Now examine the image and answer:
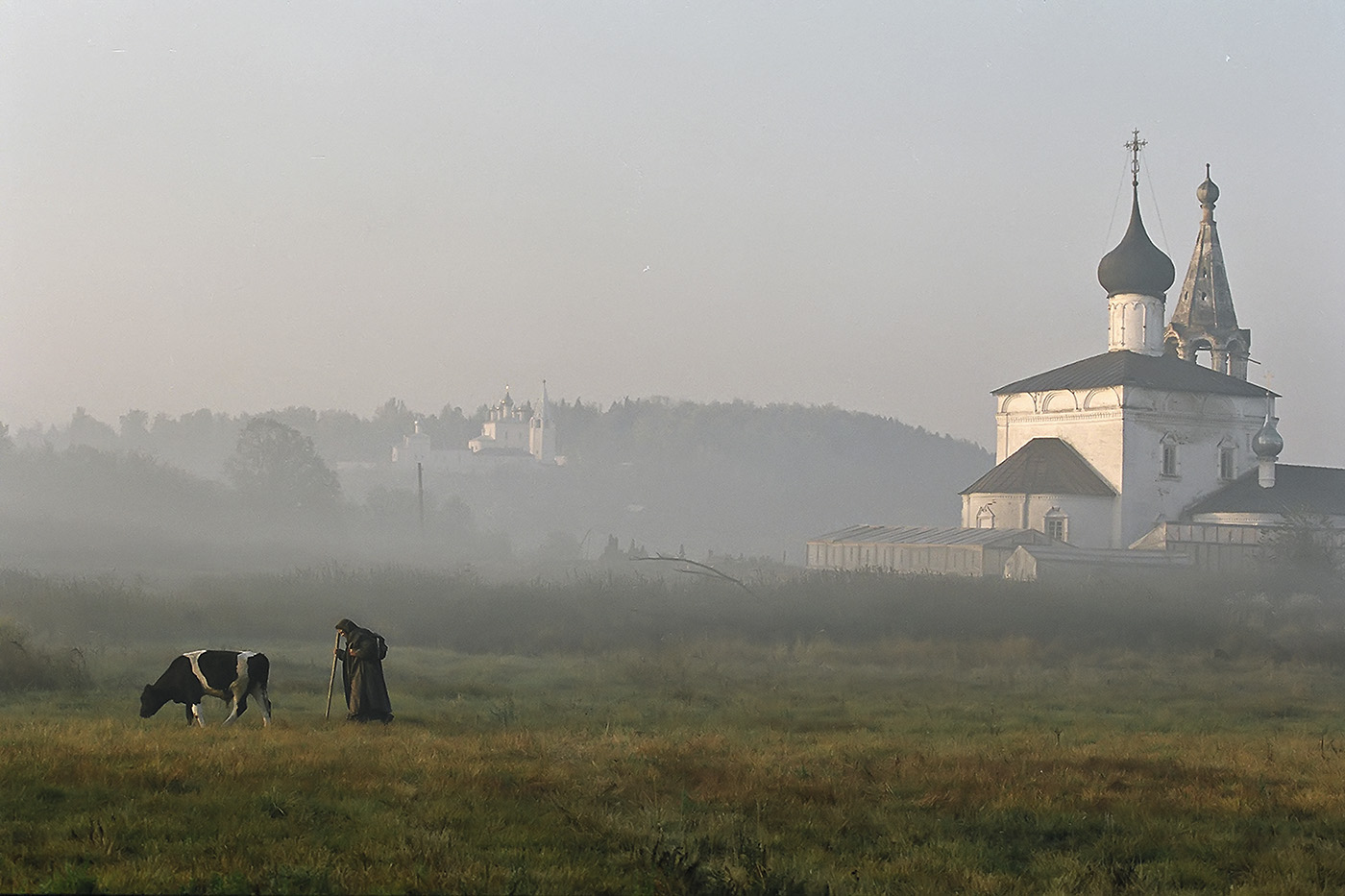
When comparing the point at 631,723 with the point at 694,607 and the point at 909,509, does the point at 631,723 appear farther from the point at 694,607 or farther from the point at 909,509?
the point at 909,509

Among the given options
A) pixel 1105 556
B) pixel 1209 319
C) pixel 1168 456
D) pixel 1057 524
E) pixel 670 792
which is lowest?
pixel 670 792

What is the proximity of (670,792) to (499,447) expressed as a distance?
15560cm

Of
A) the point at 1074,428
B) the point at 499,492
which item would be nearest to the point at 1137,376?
the point at 1074,428

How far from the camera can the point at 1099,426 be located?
5806 centimetres

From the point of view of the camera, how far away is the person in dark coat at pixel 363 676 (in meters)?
16.0

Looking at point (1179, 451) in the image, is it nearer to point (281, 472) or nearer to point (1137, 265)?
point (1137, 265)

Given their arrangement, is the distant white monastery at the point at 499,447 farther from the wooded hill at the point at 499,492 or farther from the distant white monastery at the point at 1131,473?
the distant white monastery at the point at 1131,473

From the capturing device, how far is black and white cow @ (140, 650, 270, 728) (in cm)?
1574

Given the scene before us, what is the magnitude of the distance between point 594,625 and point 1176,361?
38.7 meters

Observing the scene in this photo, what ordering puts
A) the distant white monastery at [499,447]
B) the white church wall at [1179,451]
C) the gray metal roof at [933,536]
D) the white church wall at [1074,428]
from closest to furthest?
the gray metal roof at [933,536] → the white church wall at [1179,451] → the white church wall at [1074,428] → the distant white monastery at [499,447]

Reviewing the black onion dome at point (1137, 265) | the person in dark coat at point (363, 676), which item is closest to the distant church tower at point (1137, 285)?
the black onion dome at point (1137, 265)

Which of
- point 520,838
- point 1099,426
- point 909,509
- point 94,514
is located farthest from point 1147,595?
point 909,509

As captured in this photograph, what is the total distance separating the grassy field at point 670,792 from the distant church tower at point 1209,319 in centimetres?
4644

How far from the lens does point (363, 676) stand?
16125mm
